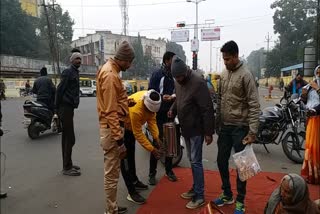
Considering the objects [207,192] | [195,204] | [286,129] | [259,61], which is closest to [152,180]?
[207,192]

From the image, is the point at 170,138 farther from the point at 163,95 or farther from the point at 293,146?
the point at 293,146

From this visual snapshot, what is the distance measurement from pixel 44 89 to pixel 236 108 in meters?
6.00

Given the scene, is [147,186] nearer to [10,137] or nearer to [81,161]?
[81,161]

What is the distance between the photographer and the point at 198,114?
3811mm

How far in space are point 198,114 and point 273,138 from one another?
2983mm

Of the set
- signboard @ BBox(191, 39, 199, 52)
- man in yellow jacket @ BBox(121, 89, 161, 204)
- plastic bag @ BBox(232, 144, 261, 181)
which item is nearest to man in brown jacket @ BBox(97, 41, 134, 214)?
man in yellow jacket @ BBox(121, 89, 161, 204)

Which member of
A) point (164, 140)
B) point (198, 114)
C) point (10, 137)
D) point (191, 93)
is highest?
point (191, 93)

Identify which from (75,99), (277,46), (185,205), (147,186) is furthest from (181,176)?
(277,46)

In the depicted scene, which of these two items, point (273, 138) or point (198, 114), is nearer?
point (198, 114)

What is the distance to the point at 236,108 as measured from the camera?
3.61 metres

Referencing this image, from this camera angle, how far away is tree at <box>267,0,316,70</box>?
56062mm

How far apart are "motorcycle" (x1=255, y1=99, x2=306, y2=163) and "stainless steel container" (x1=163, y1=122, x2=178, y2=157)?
93.4 inches

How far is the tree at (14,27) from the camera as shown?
253 cm

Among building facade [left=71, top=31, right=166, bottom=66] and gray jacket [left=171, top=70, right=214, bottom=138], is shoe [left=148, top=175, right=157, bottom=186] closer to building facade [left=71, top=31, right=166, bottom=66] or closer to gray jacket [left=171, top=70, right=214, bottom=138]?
gray jacket [left=171, top=70, right=214, bottom=138]
